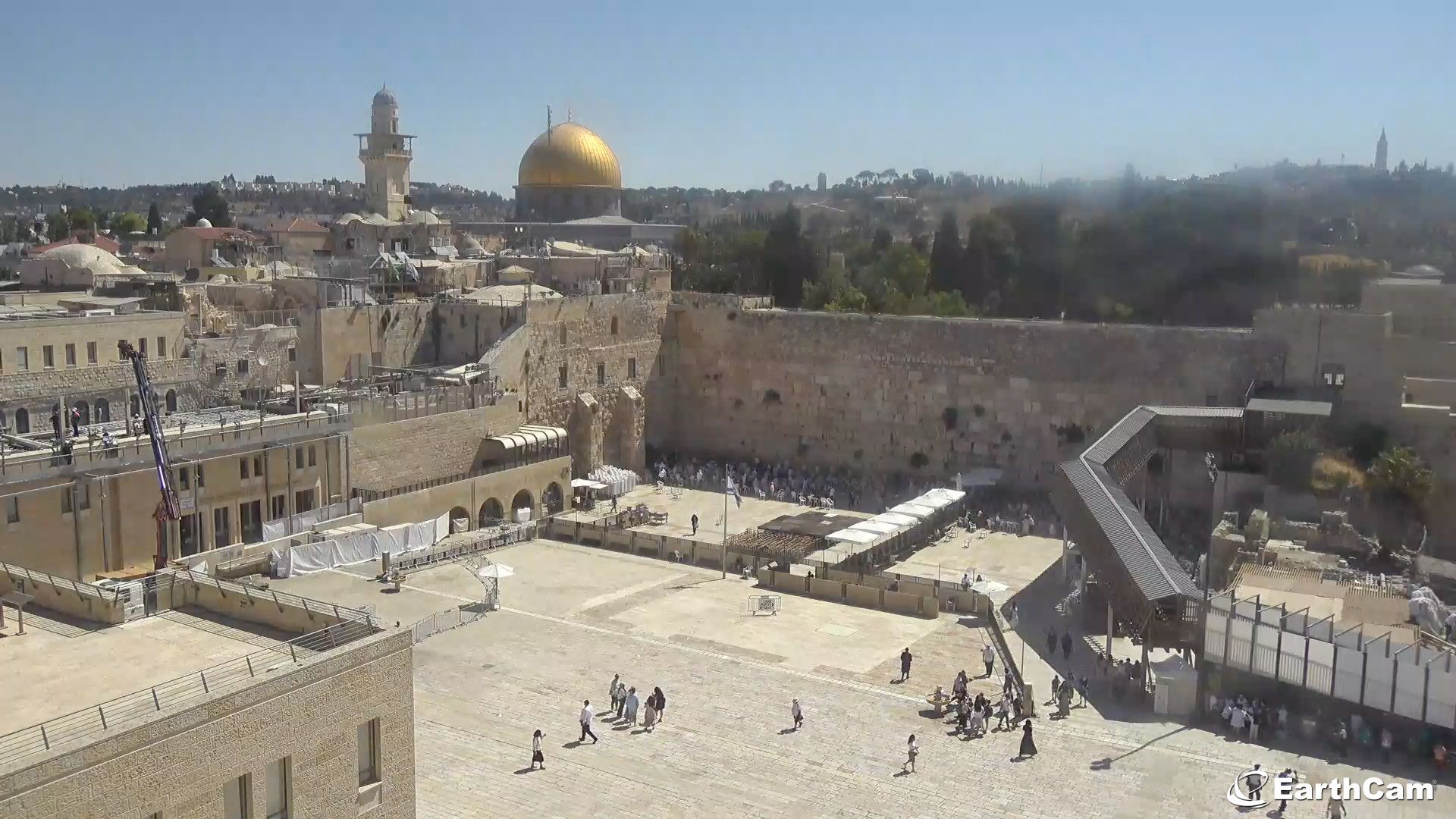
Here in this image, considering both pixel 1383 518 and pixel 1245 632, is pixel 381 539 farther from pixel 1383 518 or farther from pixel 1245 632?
pixel 1383 518

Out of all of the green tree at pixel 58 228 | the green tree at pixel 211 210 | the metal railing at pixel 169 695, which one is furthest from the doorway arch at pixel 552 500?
the green tree at pixel 211 210

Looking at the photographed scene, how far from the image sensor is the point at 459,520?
28.9 metres

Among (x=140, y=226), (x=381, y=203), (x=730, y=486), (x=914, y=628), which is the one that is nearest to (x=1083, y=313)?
(x=730, y=486)

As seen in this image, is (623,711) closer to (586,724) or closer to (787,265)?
(586,724)

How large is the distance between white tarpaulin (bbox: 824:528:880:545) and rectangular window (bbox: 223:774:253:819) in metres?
16.5

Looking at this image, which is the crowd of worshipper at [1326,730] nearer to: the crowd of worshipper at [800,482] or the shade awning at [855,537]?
the shade awning at [855,537]

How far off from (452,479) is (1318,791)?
67.2ft

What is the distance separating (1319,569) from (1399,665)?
434 centimetres

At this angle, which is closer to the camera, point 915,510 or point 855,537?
point 855,537

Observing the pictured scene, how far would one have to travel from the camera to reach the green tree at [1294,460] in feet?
80.6

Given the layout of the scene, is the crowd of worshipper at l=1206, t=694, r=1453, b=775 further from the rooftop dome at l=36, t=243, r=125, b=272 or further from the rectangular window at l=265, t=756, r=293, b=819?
the rooftop dome at l=36, t=243, r=125, b=272

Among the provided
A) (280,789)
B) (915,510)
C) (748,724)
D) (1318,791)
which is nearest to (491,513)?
(915,510)

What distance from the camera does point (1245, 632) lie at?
55.8 feet

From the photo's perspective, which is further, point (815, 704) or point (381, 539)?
point (381, 539)
